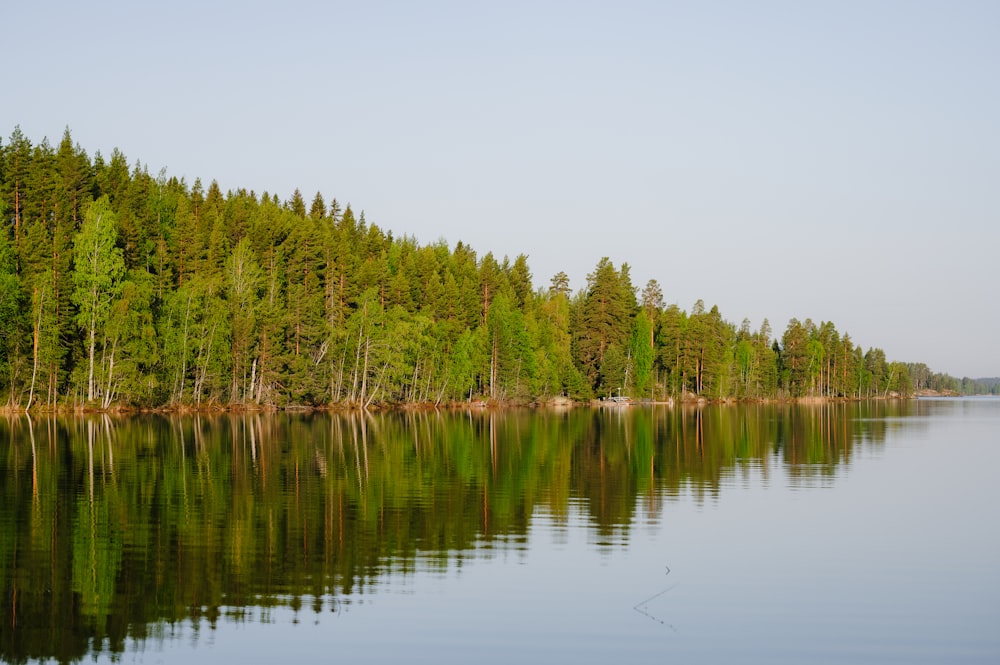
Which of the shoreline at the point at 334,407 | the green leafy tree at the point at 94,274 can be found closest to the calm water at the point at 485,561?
the green leafy tree at the point at 94,274

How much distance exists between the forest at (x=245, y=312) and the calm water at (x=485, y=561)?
136ft

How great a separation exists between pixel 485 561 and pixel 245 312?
272 feet

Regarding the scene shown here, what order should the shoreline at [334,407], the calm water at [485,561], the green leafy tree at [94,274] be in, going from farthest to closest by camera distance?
1. the shoreline at [334,407]
2. the green leafy tree at [94,274]
3. the calm water at [485,561]

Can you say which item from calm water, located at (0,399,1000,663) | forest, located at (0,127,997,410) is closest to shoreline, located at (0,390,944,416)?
forest, located at (0,127,997,410)

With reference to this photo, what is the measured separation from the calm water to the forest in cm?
4156

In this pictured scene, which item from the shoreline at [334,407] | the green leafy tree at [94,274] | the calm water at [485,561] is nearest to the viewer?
the calm water at [485,561]

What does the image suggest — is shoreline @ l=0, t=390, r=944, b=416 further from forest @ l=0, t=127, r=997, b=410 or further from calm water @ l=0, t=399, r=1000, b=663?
calm water @ l=0, t=399, r=1000, b=663

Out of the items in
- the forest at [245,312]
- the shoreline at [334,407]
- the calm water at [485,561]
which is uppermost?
the forest at [245,312]

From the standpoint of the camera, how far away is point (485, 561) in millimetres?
21500

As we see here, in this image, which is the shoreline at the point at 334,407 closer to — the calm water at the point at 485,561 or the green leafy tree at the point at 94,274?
the green leafy tree at the point at 94,274

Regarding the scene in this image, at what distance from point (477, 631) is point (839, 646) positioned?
5.86m

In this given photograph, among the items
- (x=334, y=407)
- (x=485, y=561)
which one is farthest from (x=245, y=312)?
(x=485, y=561)

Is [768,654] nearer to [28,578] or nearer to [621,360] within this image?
[28,578]

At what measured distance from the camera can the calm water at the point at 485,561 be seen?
1538cm
